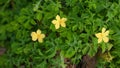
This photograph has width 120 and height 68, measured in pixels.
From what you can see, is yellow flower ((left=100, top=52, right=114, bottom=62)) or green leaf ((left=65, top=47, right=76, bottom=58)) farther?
yellow flower ((left=100, top=52, right=114, bottom=62))

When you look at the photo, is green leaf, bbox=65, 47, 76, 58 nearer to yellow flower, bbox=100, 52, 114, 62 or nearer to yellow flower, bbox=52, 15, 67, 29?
yellow flower, bbox=52, 15, 67, 29

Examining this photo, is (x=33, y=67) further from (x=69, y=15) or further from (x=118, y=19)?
(x=118, y=19)

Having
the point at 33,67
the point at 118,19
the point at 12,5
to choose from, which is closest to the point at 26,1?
the point at 12,5

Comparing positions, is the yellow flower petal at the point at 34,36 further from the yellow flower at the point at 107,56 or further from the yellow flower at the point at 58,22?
the yellow flower at the point at 107,56

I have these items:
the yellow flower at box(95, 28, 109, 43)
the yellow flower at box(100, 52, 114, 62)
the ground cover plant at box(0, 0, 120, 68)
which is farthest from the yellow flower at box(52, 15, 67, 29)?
the yellow flower at box(100, 52, 114, 62)

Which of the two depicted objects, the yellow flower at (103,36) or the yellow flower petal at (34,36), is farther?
the yellow flower petal at (34,36)

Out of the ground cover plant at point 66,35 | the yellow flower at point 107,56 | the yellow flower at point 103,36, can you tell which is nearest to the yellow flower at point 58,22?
the ground cover plant at point 66,35

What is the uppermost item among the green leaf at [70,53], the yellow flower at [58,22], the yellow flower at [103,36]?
the yellow flower at [58,22]

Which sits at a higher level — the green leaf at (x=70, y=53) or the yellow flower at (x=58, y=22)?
the yellow flower at (x=58, y=22)
